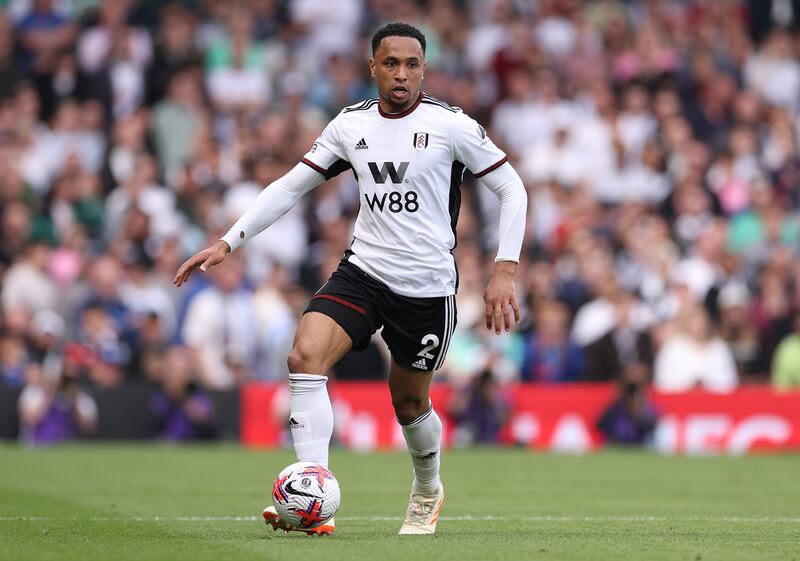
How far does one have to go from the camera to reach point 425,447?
9.00 m

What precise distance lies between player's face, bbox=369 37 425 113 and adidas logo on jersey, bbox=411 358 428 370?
1.36 meters

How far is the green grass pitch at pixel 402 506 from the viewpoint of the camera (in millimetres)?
7828

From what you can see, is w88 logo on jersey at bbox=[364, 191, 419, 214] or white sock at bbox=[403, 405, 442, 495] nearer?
w88 logo on jersey at bbox=[364, 191, 419, 214]

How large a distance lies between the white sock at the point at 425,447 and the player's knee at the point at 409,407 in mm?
28

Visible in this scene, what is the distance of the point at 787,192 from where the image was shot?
22.7 m

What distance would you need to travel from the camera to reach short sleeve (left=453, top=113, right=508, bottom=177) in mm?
8586

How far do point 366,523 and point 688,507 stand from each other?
8.46 feet

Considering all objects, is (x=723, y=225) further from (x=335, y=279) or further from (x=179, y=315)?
(x=335, y=279)

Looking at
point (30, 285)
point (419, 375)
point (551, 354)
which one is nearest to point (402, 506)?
point (419, 375)

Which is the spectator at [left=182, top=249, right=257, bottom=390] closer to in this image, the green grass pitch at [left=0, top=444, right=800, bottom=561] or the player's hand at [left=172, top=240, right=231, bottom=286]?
the green grass pitch at [left=0, top=444, right=800, bottom=561]

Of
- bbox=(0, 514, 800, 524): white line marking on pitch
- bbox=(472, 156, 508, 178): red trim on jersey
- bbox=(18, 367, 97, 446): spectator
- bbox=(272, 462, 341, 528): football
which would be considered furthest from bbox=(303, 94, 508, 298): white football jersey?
bbox=(18, 367, 97, 446): spectator

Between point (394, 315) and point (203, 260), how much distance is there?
105 centimetres

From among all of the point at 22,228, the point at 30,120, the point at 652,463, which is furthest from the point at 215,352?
the point at 652,463

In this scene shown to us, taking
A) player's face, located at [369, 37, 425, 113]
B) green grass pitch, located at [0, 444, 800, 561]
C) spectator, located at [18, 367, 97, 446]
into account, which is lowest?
green grass pitch, located at [0, 444, 800, 561]
